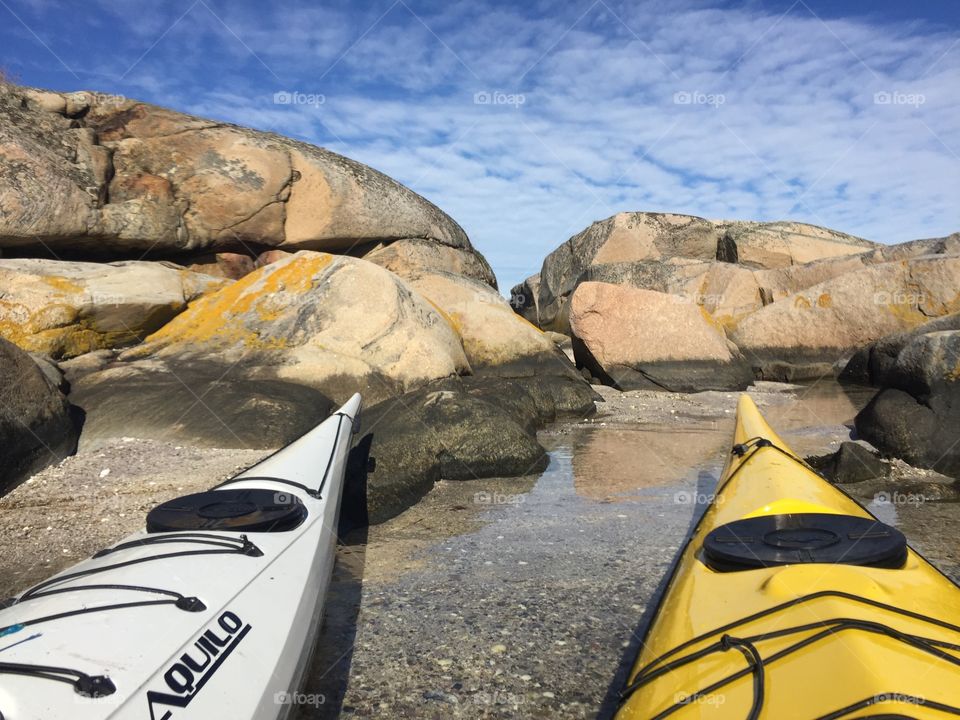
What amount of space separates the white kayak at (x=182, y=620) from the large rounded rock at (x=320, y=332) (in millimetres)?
4186

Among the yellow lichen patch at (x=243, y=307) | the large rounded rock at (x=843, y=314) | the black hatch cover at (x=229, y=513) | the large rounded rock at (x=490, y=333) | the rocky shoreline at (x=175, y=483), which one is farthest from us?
the large rounded rock at (x=843, y=314)

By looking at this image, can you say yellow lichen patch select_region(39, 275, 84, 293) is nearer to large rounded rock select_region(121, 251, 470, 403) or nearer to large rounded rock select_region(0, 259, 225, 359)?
large rounded rock select_region(0, 259, 225, 359)

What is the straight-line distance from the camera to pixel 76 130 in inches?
379

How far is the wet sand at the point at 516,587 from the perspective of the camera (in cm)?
246

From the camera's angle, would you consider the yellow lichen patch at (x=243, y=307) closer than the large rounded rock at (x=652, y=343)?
Yes

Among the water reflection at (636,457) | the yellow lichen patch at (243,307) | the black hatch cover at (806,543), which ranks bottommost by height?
the water reflection at (636,457)

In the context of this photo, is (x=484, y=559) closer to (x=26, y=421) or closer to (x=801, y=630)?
(x=801, y=630)

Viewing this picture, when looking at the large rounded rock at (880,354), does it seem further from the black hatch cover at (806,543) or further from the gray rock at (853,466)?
the black hatch cover at (806,543)

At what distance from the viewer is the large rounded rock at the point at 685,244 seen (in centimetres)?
2006

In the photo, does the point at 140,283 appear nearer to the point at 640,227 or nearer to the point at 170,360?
the point at 170,360

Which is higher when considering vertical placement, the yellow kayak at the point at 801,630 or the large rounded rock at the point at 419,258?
the large rounded rock at the point at 419,258

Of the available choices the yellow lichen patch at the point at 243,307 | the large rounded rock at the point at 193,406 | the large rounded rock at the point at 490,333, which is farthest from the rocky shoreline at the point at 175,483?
the yellow lichen patch at the point at 243,307

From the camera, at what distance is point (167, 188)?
10164 mm

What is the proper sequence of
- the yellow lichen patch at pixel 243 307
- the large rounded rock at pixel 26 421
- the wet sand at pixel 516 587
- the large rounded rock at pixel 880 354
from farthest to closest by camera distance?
1. the large rounded rock at pixel 880 354
2. the yellow lichen patch at pixel 243 307
3. the large rounded rock at pixel 26 421
4. the wet sand at pixel 516 587
